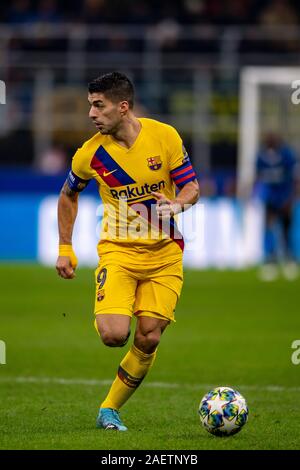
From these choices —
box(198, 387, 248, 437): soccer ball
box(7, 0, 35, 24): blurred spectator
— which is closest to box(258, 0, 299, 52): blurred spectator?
box(7, 0, 35, 24): blurred spectator

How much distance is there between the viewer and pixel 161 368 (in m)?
10.4

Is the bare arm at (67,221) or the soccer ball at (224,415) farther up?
the bare arm at (67,221)

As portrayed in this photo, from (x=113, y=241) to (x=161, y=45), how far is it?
50.9ft

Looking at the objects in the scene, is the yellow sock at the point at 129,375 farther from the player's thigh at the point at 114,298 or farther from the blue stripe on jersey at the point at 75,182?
the blue stripe on jersey at the point at 75,182

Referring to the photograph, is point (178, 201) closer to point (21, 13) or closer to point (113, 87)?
point (113, 87)

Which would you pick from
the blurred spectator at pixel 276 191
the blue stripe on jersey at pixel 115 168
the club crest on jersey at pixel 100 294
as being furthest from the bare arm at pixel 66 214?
the blurred spectator at pixel 276 191

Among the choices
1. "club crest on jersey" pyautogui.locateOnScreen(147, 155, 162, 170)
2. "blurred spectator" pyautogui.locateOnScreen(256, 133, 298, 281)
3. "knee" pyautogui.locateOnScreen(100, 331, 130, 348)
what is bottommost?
"knee" pyautogui.locateOnScreen(100, 331, 130, 348)

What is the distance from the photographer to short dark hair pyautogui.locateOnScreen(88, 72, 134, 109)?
7168 mm

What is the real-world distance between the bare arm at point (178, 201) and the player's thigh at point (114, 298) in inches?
22.6

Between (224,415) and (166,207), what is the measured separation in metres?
1.34

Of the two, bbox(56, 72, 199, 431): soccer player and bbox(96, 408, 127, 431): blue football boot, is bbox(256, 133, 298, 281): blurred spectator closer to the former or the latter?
bbox(56, 72, 199, 431): soccer player

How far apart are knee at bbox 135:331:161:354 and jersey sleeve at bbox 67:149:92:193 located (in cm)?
111

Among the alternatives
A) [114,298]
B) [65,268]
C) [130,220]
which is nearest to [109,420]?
[114,298]

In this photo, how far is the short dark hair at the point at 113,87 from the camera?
23.5ft
